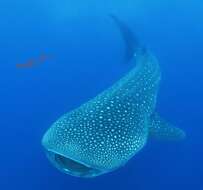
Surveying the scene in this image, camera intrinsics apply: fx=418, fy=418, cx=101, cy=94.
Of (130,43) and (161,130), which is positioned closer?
(161,130)

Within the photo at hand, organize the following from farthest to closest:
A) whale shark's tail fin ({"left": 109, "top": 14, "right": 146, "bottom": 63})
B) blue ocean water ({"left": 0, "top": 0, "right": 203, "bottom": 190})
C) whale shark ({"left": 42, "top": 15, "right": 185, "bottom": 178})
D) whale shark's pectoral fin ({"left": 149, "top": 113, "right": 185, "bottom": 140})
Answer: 1. whale shark's tail fin ({"left": 109, "top": 14, "right": 146, "bottom": 63})
2. blue ocean water ({"left": 0, "top": 0, "right": 203, "bottom": 190})
3. whale shark's pectoral fin ({"left": 149, "top": 113, "right": 185, "bottom": 140})
4. whale shark ({"left": 42, "top": 15, "right": 185, "bottom": 178})

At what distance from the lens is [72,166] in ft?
8.84

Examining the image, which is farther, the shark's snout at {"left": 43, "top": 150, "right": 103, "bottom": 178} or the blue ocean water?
the blue ocean water

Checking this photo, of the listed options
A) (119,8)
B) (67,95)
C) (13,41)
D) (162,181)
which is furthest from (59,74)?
(162,181)

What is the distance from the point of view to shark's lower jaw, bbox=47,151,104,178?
2656mm

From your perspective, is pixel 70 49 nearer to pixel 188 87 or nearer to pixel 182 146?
pixel 188 87

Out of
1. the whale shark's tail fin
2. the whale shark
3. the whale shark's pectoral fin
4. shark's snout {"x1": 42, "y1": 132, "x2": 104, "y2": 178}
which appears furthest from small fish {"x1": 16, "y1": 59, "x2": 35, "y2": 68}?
shark's snout {"x1": 42, "y1": 132, "x2": 104, "y2": 178}

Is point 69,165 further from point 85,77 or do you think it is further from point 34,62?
point 34,62

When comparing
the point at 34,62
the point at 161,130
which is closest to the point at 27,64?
the point at 34,62

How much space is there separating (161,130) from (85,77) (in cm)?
132

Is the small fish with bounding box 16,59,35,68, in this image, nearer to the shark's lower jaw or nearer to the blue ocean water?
the blue ocean water

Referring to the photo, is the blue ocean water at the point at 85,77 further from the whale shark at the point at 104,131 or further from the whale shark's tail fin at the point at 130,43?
the whale shark at the point at 104,131

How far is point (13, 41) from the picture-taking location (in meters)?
4.84

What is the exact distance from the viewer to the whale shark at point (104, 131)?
102 inches
